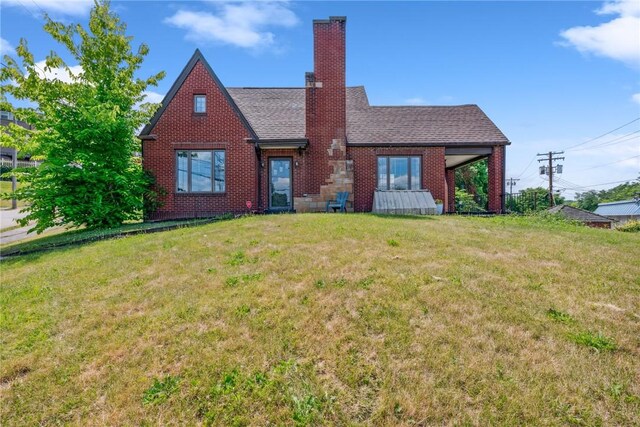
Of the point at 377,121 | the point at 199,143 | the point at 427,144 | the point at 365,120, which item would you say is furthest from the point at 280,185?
the point at 427,144

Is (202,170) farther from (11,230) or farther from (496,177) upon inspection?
(496,177)

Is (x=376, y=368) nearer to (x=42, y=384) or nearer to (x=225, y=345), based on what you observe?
(x=225, y=345)

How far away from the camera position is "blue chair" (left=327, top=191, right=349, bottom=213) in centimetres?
1366

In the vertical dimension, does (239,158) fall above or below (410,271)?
above

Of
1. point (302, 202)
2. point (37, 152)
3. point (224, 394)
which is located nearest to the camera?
point (224, 394)

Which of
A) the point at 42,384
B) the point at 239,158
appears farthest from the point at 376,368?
the point at 239,158

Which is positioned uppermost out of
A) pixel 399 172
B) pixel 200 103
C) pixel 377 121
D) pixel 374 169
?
pixel 200 103

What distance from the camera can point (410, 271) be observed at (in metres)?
5.28

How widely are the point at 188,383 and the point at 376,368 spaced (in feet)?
5.74

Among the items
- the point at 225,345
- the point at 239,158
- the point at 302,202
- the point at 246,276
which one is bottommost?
the point at 225,345

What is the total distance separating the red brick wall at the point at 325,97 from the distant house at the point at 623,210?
4680cm

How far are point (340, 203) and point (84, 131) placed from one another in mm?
9081

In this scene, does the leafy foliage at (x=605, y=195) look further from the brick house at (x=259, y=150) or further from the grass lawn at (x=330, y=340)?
the grass lawn at (x=330, y=340)

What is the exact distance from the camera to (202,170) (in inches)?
555
